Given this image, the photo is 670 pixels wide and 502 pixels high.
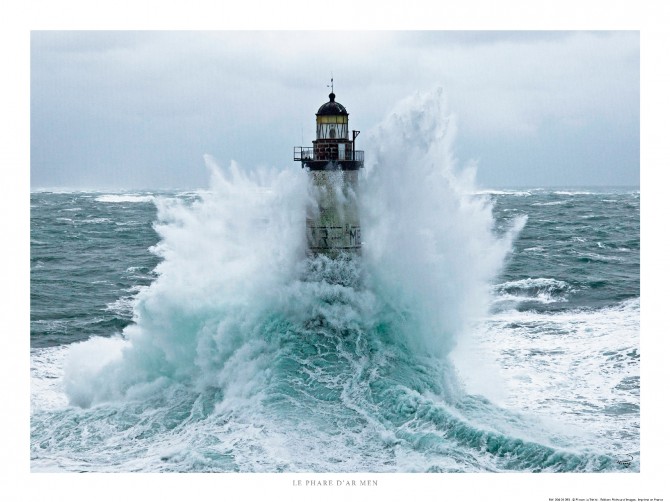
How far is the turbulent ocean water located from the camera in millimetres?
15102

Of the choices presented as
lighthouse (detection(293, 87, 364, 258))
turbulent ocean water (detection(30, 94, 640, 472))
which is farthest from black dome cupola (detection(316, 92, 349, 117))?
turbulent ocean water (detection(30, 94, 640, 472))

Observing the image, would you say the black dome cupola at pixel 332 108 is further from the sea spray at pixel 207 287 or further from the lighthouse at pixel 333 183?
the sea spray at pixel 207 287

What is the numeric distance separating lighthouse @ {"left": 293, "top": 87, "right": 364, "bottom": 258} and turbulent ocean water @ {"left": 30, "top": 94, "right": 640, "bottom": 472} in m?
0.29

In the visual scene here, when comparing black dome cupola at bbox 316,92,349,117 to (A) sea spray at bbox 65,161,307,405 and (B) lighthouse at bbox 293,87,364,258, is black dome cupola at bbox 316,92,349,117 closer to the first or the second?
(B) lighthouse at bbox 293,87,364,258

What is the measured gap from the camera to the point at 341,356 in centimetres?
1869

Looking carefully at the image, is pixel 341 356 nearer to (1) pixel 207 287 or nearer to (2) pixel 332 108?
(1) pixel 207 287

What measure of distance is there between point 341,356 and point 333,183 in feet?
14.1

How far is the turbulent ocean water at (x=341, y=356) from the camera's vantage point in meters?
15.1

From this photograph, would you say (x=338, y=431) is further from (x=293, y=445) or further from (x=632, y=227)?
(x=632, y=227)

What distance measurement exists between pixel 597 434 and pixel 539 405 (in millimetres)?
2001

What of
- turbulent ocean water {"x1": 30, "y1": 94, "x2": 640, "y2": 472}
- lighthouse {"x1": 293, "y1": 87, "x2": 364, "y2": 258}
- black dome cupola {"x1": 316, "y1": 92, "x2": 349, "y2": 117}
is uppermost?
black dome cupola {"x1": 316, "y1": 92, "x2": 349, "y2": 117}

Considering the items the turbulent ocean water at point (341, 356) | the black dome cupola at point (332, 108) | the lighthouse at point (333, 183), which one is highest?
the black dome cupola at point (332, 108)

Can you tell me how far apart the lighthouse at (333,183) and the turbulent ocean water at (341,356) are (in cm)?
29

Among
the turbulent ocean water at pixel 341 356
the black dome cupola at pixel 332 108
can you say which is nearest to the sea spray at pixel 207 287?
the turbulent ocean water at pixel 341 356
